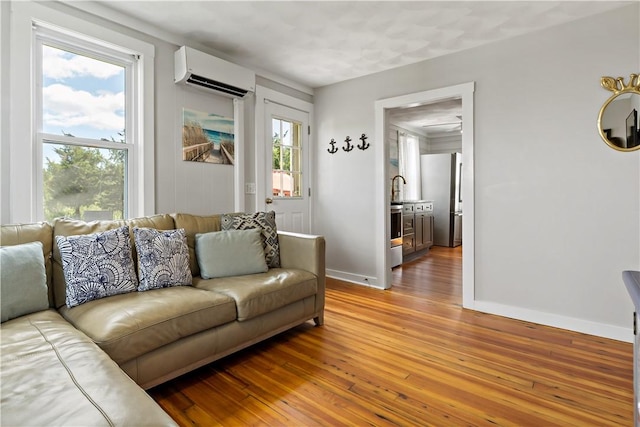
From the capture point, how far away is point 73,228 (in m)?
2.00

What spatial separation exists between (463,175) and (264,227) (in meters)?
1.95

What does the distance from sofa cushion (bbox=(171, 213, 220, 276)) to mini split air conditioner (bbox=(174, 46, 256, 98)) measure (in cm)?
121

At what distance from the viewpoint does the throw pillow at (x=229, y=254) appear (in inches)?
94.1

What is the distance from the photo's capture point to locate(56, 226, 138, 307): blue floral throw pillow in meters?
1.78

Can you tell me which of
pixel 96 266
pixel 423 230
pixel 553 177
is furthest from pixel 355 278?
pixel 96 266

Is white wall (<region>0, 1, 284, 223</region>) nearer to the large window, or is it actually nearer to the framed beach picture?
the framed beach picture

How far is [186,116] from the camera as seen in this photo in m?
2.98

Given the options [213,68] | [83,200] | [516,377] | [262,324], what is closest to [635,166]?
[516,377]

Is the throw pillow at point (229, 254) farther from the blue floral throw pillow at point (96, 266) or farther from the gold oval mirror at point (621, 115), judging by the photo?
the gold oval mirror at point (621, 115)

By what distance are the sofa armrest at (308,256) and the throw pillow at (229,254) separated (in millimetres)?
238

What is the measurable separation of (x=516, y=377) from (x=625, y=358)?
0.90 metres

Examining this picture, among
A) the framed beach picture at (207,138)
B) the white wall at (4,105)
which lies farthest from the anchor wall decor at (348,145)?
the white wall at (4,105)

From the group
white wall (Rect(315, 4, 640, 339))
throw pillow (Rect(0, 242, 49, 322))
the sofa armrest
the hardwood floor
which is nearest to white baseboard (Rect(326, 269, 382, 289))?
the hardwood floor

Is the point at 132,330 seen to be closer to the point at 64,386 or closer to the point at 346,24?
the point at 64,386
